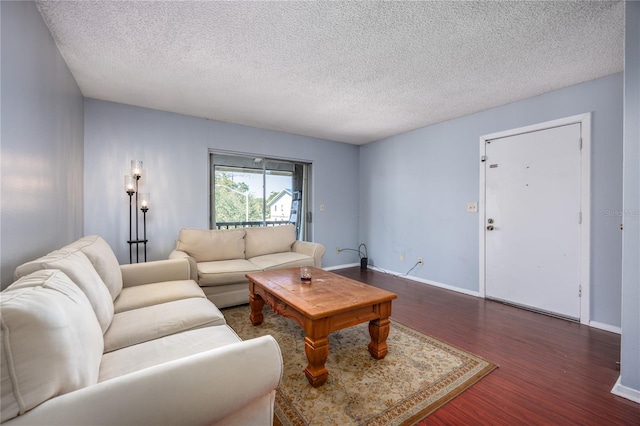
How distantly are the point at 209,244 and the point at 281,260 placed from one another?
3.01 ft

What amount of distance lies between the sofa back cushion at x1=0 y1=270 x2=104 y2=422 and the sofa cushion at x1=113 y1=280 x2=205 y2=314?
975 millimetres

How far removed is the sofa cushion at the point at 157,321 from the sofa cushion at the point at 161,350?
74mm

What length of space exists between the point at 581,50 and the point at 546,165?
3.79ft

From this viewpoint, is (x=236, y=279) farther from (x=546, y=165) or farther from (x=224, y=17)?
(x=546, y=165)

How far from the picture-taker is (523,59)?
2266 mm

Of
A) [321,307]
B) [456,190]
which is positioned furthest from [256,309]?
[456,190]

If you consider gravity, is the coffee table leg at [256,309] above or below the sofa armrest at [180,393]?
below

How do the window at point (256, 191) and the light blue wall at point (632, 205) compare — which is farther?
the window at point (256, 191)

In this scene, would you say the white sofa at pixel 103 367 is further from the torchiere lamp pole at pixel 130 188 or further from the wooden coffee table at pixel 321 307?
the torchiere lamp pole at pixel 130 188

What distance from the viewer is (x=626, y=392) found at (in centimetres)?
160

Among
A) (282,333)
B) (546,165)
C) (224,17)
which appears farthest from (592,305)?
(224,17)

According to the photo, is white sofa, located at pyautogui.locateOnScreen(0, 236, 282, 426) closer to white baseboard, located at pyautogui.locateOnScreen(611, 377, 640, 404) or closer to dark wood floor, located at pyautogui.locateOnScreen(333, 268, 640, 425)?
dark wood floor, located at pyautogui.locateOnScreen(333, 268, 640, 425)

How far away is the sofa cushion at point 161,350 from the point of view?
1151 mm

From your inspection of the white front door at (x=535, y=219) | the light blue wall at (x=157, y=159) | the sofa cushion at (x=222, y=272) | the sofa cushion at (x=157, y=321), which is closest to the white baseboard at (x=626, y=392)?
the white front door at (x=535, y=219)
